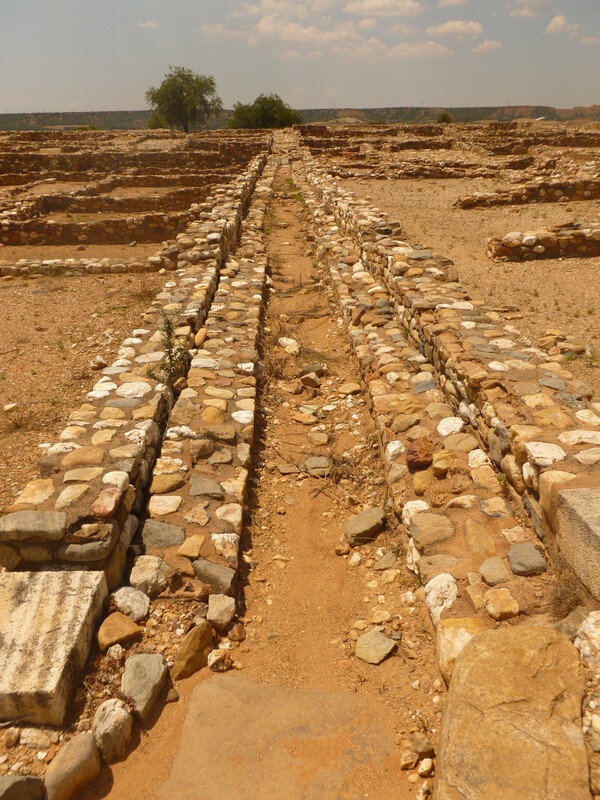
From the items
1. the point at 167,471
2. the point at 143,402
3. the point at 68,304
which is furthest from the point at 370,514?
the point at 68,304

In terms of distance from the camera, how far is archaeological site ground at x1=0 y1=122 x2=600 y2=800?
2.02m

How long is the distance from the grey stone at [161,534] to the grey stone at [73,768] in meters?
1.09

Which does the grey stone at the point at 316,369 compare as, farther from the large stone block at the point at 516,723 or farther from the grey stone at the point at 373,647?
the large stone block at the point at 516,723

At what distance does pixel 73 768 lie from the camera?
202 cm

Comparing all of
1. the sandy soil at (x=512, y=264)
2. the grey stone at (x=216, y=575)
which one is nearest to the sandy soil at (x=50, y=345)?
the grey stone at (x=216, y=575)

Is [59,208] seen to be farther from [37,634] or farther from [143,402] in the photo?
[37,634]

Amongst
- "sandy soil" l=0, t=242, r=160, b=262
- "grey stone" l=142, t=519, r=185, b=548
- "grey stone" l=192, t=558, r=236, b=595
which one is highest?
"sandy soil" l=0, t=242, r=160, b=262

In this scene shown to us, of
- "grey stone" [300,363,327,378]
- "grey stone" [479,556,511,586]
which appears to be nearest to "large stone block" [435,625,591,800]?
"grey stone" [479,556,511,586]

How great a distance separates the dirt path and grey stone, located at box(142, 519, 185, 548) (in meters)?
0.44

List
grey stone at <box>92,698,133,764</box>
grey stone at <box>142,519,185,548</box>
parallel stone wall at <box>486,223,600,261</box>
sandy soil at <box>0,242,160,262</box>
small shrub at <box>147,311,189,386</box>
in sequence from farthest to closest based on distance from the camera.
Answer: sandy soil at <box>0,242,160,262</box> → parallel stone wall at <box>486,223,600,261</box> → small shrub at <box>147,311,189,386</box> → grey stone at <box>142,519,185,548</box> → grey stone at <box>92,698,133,764</box>

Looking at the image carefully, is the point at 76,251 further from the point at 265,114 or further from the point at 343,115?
the point at 343,115

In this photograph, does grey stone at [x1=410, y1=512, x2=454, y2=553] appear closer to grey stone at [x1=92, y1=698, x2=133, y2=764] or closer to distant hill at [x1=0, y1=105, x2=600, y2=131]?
grey stone at [x1=92, y1=698, x2=133, y2=764]

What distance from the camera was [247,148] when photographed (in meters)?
20.6

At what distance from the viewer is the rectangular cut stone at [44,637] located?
215 cm
